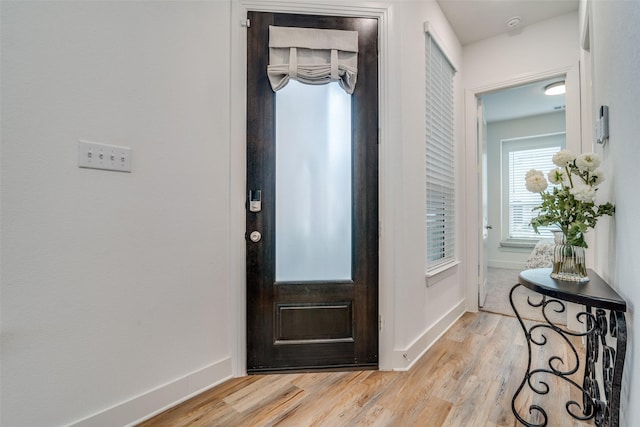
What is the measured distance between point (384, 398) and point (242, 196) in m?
1.44

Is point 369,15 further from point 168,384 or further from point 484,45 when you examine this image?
point 168,384

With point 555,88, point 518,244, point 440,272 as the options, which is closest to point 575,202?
point 440,272

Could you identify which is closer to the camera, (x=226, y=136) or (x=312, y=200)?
(x=226, y=136)

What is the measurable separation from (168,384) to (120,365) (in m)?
0.28

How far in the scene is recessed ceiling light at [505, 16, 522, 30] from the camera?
267 centimetres

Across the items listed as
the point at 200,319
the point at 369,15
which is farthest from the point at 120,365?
the point at 369,15

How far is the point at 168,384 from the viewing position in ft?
5.02

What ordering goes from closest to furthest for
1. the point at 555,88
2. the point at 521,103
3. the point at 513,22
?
the point at 513,22 → the point at 555,88 → the point at 521,103

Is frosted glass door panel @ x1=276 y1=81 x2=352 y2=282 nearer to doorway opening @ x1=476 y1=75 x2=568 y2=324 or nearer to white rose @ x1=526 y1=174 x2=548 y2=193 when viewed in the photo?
white rose @ x1=526 y1=174 x2=548 y2=193

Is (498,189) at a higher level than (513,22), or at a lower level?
lower

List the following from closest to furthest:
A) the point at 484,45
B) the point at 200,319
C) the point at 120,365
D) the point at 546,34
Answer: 1. the point at 120,365
2. the point at 200,319
3. the point at 546,34
4. the point at 484,45

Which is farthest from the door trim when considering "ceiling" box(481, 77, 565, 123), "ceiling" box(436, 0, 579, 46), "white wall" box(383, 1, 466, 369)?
"ceiling" box(481, 77, 565, 123)

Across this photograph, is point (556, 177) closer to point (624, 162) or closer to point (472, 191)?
point (624, 162)

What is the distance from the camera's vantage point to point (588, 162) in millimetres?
1262
